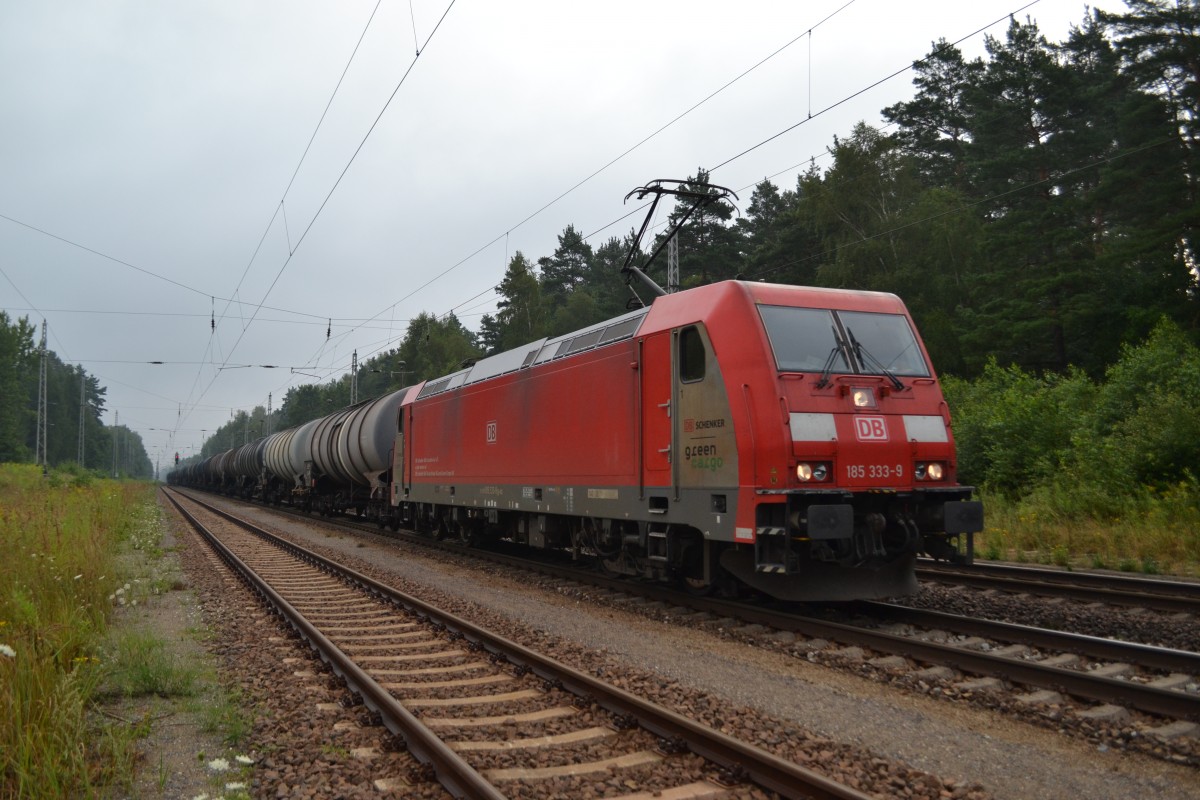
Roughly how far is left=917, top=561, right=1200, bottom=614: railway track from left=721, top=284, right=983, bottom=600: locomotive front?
1316 mm

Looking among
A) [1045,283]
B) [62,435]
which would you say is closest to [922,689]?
[1045,283]

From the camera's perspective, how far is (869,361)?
339 inches

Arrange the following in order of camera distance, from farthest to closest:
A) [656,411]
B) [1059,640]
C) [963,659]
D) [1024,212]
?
[1024,212] < [656,411] < [1059,640] < [963,659]

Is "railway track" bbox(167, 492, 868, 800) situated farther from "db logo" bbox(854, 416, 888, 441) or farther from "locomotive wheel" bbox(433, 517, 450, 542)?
"locomotive wheel" bbox(433, 517, 450, 542)

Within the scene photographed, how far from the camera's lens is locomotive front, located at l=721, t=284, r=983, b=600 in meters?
7.61

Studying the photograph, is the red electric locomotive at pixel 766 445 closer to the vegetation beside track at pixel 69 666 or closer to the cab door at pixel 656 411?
the cab door at pixel 656 411

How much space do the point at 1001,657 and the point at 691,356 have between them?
4045 millimetres

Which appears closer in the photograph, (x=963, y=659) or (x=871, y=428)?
(x=963, y=659)

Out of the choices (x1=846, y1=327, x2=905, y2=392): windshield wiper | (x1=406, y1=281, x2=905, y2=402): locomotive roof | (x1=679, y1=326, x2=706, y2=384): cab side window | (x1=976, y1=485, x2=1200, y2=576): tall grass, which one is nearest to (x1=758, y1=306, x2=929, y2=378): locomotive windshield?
(x1=846, y1=327, x2=905, y2=392): windshield wiper

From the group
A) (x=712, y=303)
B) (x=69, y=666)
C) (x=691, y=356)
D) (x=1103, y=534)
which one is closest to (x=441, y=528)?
(x=691, y=356)

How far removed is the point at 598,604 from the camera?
32.5 feet

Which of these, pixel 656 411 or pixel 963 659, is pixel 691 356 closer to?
pixel 656 411

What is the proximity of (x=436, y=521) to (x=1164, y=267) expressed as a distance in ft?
77.4

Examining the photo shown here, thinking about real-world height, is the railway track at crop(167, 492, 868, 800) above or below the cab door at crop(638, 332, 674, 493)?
below
